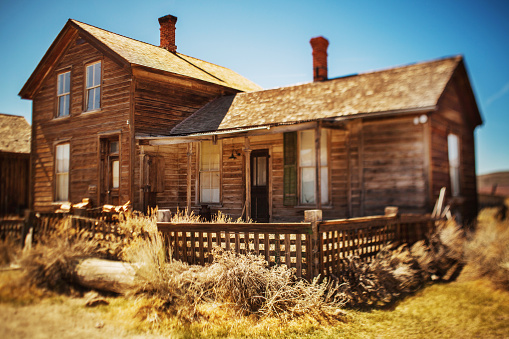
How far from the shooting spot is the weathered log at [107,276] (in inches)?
249

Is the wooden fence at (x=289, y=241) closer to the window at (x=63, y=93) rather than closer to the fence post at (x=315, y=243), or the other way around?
the fence post at (x=315, y=243)

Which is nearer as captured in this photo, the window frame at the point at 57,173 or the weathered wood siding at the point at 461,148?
the weathered wood siding at the point at 461,148

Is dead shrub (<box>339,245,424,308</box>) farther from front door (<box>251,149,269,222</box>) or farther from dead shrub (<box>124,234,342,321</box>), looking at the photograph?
front door (<box>251,149,269,222</box>)

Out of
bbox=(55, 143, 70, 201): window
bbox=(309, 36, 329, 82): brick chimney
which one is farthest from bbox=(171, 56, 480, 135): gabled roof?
bbox=(55, 143, 70, 201): window

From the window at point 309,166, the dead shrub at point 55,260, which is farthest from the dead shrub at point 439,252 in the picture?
the dead shrub at point 55,260

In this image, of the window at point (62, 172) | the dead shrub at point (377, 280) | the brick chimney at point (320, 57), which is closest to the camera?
the dead shrub at point (377, 280)

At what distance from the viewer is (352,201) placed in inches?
456

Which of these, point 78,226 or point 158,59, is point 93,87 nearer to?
point 158,59

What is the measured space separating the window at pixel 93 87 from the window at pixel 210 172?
4154 mm

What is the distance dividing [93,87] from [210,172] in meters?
5.24

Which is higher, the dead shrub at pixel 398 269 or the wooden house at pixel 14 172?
the wooden house at pixel 14 172

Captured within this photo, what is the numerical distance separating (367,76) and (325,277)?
868cm

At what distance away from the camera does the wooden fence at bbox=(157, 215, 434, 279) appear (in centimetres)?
621

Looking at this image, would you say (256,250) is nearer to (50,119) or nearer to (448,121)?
(448,121)
